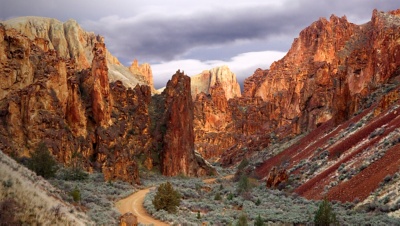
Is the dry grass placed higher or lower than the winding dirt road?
higher

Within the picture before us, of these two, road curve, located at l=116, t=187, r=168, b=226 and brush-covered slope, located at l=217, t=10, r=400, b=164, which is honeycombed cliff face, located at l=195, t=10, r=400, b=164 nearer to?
brush-covered slope, located at l=217, t=10, r=400, b=164

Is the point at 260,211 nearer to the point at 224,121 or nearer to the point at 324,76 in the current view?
the point at 324,76

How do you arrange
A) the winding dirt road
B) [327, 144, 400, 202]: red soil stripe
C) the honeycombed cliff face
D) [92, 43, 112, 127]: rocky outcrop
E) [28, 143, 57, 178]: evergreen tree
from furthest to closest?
the honeycombed cliff face < [92, 43, 112, 127]: rocky outcrop < [28, 143, 57, 178]: evergreen tree < [327, 144, 400, 202]: red soil stripe < the winding dirt road

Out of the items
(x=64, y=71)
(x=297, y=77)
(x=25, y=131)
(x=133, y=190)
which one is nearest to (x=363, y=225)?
(x=133, y=190)

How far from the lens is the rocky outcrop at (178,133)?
6456 cm

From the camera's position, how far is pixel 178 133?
6662 cm

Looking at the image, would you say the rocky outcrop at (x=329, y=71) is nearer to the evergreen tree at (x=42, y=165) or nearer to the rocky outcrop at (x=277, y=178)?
the rocky outcrop at (x=277, y=178)

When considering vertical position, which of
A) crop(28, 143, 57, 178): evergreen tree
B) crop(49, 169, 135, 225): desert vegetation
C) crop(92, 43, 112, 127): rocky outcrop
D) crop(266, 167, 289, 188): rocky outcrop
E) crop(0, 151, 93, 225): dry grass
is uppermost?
crop(92, 43, 112, 127): rocky outcrop

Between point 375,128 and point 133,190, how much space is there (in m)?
24.6

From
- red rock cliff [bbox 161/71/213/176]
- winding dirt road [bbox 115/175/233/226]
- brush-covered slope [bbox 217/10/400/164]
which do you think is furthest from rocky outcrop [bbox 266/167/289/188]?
red rock cliff [bbox 161/71/213/176]

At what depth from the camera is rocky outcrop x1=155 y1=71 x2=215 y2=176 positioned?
64562mm

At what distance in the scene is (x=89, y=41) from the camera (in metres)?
148

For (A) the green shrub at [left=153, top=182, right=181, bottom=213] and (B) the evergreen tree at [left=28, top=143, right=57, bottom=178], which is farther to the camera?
(B) the evergreen tree at [left=28, top=143, right=57, bottom=178]

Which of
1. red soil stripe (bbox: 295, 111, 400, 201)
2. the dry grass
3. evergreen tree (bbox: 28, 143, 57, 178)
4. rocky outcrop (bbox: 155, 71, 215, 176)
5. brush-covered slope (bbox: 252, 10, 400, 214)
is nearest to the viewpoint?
the dry grass
